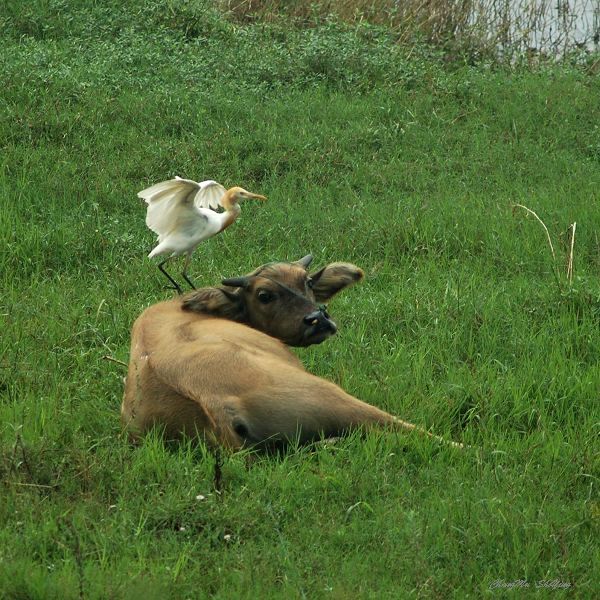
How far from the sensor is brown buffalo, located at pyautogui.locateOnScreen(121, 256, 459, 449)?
17.5 ft

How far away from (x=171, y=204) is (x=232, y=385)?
1979 millimetres

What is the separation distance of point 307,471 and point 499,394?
1.32 meters

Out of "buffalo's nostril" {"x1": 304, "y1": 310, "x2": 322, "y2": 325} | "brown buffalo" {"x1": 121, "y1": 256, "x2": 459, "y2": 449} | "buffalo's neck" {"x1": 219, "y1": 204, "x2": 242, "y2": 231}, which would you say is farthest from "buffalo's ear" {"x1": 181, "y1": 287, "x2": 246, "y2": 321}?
"buffalo's neck" {"x1": 219, "y1": 204, "x2": 242, "y2": 231}

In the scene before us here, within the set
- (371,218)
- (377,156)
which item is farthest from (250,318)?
(377,156)

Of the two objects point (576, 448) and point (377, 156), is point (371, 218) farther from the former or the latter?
point (576, 448)

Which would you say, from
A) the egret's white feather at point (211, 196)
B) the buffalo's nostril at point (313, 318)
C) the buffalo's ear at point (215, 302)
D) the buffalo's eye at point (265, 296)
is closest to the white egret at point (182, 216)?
the egret's white feather at point (211, 196)

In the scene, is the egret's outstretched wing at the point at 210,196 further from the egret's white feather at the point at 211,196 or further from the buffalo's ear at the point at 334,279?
the buffalo's ear at the point at 334,279

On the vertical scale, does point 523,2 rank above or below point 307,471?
above

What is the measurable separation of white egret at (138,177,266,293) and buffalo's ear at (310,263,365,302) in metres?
0.74

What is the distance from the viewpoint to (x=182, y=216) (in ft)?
23.5

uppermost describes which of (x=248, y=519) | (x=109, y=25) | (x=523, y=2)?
(x=523, y=2)

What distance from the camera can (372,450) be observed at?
5.43 metres

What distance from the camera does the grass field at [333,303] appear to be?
15.3 ft

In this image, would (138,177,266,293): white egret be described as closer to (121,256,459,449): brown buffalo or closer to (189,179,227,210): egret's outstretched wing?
(189,179,227,210): egret's outstretched wing
